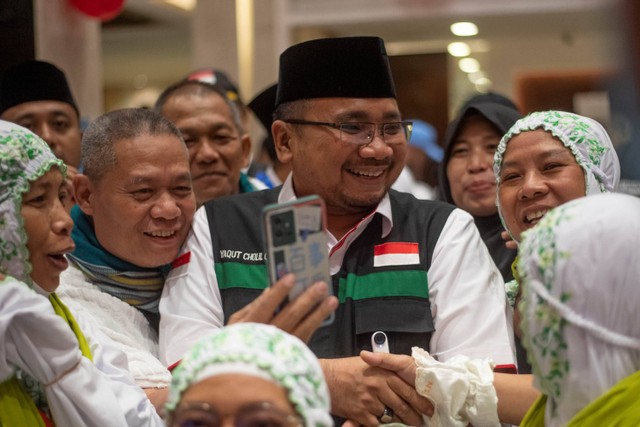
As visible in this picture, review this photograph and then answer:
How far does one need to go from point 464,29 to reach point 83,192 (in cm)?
777

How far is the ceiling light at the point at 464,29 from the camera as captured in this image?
9.83 meters

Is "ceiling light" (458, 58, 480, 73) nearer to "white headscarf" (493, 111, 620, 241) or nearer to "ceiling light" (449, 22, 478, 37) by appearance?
"ceiling light" (449, 22, 478, 37)

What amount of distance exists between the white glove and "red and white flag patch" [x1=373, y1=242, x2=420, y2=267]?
43 cm

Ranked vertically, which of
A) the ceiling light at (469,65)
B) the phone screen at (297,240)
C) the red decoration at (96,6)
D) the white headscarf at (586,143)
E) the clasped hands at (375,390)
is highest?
the red decoration at (96,6)

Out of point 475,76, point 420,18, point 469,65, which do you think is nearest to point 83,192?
point 420,18

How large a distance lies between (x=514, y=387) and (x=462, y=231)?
1.96ft

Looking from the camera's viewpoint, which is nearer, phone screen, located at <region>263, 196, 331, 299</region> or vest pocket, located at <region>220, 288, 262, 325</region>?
phone screen, located at <region>263, 196, 331, 299</region>

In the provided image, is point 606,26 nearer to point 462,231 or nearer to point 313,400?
point 462,231

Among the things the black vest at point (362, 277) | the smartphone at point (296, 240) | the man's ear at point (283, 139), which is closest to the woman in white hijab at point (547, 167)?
the black vest at point (362, 277)

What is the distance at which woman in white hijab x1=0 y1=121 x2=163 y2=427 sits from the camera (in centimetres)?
207

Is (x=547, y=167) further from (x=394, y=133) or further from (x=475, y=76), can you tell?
(x=475, y=76)

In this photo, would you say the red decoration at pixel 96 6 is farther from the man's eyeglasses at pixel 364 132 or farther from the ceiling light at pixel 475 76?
the ceiling light at pixel 475 76

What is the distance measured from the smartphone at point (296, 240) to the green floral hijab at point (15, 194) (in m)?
0.63

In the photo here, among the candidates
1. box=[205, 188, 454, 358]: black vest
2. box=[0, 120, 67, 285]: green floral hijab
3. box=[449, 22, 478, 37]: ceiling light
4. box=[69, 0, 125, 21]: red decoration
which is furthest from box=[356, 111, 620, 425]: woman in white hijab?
box=[449, 22, 478, 37]: ceiling light
